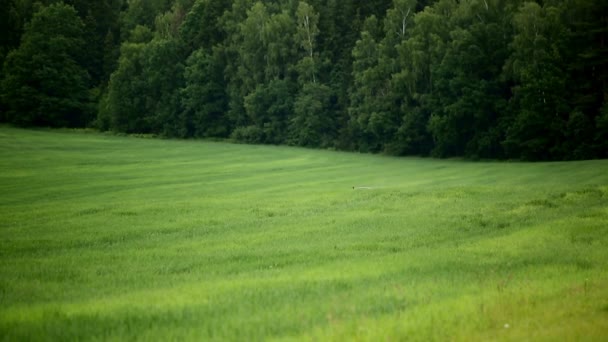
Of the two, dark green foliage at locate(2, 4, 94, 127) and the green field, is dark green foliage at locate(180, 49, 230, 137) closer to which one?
dark green foliage at locate(2, 4, 94, 127)

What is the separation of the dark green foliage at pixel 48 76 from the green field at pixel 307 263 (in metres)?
57.9

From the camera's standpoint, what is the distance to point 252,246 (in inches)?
645

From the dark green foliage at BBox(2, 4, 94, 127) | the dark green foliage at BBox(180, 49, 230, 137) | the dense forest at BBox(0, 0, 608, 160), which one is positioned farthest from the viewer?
the dark green foliage at BBox(2, 4, 94, 127)

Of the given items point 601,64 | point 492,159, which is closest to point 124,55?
point 492,159

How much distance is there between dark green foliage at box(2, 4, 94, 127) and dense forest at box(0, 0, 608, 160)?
0.20 m

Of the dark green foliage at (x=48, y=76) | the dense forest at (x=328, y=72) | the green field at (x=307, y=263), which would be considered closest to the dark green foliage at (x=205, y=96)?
the dense forest at (x=328, y=72)

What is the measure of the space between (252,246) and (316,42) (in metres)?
64.7

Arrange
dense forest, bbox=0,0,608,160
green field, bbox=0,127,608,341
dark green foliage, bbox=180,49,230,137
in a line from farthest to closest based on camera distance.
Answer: dark green foliage, bbox=180,49,230,137
dense forest, bbox=0,0,608,160
green field, bbox=0,127,608,341

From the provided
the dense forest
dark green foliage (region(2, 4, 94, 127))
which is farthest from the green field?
dark green foliage (region(2, 4, 94, 127))

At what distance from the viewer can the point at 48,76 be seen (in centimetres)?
8694

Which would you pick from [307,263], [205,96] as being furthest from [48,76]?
[307,263]

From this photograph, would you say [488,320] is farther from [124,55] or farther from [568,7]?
[124,55]

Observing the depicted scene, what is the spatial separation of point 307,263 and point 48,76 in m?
82.8

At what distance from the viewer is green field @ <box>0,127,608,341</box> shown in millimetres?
9164
